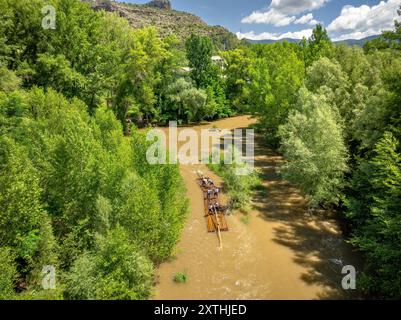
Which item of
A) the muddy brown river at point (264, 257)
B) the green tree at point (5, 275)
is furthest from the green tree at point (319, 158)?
the green tree at point (5, 275)

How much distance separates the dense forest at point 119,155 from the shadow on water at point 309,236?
4.25ft

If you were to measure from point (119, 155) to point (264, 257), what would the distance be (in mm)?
11507

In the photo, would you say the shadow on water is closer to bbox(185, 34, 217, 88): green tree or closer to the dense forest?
the dense forest

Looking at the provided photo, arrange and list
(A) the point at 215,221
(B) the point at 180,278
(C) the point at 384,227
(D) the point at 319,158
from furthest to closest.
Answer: (A) the point at 215,221, (D) the point at 319,158, (B) the point at 180,278, (C) the point at 384,227

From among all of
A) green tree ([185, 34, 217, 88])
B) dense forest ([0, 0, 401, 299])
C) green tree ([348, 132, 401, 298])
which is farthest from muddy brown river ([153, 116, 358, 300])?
green tree ([185, 34, 217, 88])

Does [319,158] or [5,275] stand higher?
[319,158]

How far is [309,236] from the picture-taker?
21656 mm

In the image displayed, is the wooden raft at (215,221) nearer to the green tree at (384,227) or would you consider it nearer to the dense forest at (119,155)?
the dense forest at (119,155)

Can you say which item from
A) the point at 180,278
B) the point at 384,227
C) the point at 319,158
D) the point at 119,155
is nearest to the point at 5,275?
the point at 119,155

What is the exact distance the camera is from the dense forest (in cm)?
1354

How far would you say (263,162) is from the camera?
35.9 metres

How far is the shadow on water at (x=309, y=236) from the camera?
17.5 m

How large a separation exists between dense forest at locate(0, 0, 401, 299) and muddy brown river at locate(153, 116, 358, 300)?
1.61 metres

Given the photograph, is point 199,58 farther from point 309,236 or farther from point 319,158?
point 309,236
